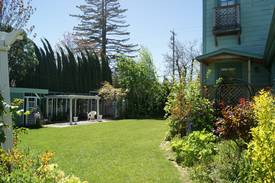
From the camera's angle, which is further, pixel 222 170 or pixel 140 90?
pixel 140 90

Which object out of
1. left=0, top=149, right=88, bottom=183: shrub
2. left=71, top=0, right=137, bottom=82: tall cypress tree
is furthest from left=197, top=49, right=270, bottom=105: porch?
left=71, top=0, right=137, bottom=82: tall cypress tree

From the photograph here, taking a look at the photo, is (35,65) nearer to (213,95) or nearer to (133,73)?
(133,73)

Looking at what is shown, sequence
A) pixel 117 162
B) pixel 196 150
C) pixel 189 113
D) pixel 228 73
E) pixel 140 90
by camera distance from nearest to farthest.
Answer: pixel 196 150 < pixel 117 162 < pixel 189 113 < pixel 228 73 < pixel 140 90

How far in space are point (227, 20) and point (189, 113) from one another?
17.1 ft

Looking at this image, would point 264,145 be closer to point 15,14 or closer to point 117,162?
point 117,162

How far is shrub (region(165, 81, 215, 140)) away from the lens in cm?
1160

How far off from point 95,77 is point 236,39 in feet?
79.1

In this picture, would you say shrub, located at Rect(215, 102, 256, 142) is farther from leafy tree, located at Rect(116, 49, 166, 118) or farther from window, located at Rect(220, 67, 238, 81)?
leafy tree, located at Rect(116, 49, 166, 118)

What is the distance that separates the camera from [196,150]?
8.01 meters

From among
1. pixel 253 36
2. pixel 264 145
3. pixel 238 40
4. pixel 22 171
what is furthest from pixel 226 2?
pixel 22 171

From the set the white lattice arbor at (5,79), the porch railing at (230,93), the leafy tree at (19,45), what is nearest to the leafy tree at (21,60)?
the leafy tree at (19,45)

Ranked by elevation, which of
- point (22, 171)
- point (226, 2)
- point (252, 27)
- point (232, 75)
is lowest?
point (22, 171)

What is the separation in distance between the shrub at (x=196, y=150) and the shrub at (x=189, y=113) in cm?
274

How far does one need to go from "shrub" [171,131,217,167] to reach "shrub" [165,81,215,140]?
8.99 ft
